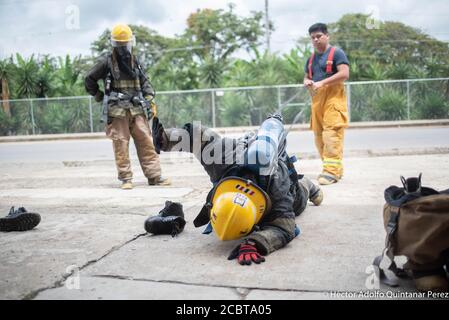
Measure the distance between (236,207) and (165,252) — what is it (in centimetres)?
62

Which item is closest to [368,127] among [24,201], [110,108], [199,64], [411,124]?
[411,124]

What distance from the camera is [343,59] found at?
575 cm

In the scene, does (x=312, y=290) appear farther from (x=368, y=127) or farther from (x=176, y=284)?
(x=368, y=127)

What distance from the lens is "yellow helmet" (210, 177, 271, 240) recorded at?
9.13 ft

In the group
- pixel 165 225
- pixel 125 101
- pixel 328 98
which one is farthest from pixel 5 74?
pixel 165 225

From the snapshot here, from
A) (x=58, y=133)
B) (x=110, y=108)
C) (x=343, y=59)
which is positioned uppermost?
(x=343, y=59)

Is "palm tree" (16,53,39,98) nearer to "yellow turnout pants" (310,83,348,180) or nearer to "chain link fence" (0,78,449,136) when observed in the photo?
"chain link fence" (0,78,449,136)

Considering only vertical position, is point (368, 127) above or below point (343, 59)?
below

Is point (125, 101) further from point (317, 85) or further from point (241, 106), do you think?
point (241, 106)

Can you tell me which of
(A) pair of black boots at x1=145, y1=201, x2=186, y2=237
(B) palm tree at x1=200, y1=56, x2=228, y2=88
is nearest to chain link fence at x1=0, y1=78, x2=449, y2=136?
(B) palm tree at x1=200, y1=56, x2=228, y2=88

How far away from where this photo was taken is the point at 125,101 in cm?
582

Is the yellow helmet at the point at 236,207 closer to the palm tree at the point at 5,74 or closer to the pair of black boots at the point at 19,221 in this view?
the pair of black boots at the point at 19,221
